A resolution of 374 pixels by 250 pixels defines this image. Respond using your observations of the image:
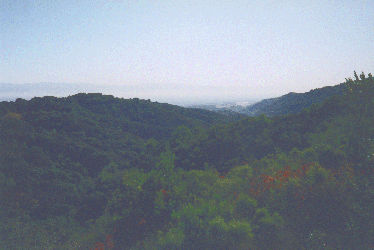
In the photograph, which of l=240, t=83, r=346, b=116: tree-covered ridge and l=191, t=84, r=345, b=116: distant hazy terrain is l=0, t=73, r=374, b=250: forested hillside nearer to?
l=240, t=83, r=346, b=116: tree-covered ridge

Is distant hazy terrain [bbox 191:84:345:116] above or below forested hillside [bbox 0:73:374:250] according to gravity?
above

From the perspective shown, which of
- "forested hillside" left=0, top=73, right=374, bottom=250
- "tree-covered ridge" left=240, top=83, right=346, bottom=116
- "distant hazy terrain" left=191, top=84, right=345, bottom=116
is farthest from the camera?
"distant hazy terrain" left=191, top=84, right=345, bottom=116

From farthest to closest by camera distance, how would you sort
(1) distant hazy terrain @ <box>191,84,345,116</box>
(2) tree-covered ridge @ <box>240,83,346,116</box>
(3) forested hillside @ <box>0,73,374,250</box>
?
1. (1) distant hazy terrain @ <box>191,84,345,116</box>
2. (2) tree-covered ridge @ <box>240,83,346,116</box>
3. (3) forested hillside @ <box>0,73,374,250</box>

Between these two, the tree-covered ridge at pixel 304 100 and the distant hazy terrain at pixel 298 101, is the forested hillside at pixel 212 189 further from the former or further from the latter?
the distant hazy terrain at pixel 298 101

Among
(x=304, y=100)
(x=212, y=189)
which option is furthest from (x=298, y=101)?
(x=212, y=189)

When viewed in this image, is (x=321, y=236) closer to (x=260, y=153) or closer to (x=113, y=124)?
(x=260, y=153)

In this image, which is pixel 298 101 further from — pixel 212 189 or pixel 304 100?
pixel 212 189

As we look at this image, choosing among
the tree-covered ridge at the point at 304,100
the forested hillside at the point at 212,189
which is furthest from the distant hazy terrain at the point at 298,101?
the forested hillside at the point at 212,189

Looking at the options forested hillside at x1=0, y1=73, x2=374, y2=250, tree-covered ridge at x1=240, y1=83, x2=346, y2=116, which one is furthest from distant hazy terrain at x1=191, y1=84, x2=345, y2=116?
forested hillside at x1=0, y1=73, x2=374, y2=250
